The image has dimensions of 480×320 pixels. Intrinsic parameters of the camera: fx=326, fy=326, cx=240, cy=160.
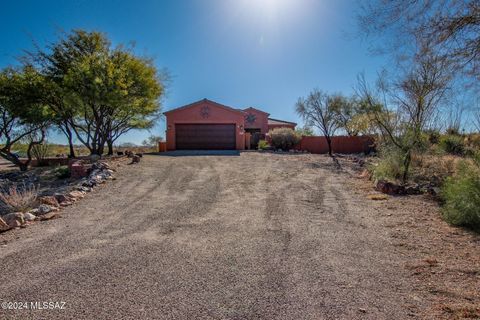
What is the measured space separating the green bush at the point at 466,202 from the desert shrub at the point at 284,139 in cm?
1870

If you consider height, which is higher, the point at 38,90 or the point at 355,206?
the point at 38,90

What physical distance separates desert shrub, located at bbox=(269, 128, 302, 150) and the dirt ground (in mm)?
16939

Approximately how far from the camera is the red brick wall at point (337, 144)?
26031 mm

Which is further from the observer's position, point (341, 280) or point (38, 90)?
point (38, 90)

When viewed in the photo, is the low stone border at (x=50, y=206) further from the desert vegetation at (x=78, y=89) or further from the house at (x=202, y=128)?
the house at (x=202, y=128)

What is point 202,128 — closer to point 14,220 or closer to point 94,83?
point 94,83

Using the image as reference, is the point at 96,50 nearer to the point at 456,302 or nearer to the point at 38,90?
the point at 38,90

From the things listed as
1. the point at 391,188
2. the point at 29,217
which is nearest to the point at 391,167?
the point at 391,188

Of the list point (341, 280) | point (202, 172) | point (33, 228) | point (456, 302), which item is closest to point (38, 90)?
point (202, 172)

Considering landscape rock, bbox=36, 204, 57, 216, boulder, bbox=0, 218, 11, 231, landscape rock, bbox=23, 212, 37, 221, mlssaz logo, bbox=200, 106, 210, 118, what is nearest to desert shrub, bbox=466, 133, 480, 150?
landscape rock, bbox=36, 204, 57, 216

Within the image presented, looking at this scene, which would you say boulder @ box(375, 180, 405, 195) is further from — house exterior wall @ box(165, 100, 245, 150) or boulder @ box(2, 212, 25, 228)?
house exterior wall @ box(165, 100, 245, 150)

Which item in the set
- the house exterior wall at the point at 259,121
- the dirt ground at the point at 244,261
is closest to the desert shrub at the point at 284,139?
the house exterior wall at the point at 259,121

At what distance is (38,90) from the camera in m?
17.0

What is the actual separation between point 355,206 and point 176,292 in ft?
17.9
